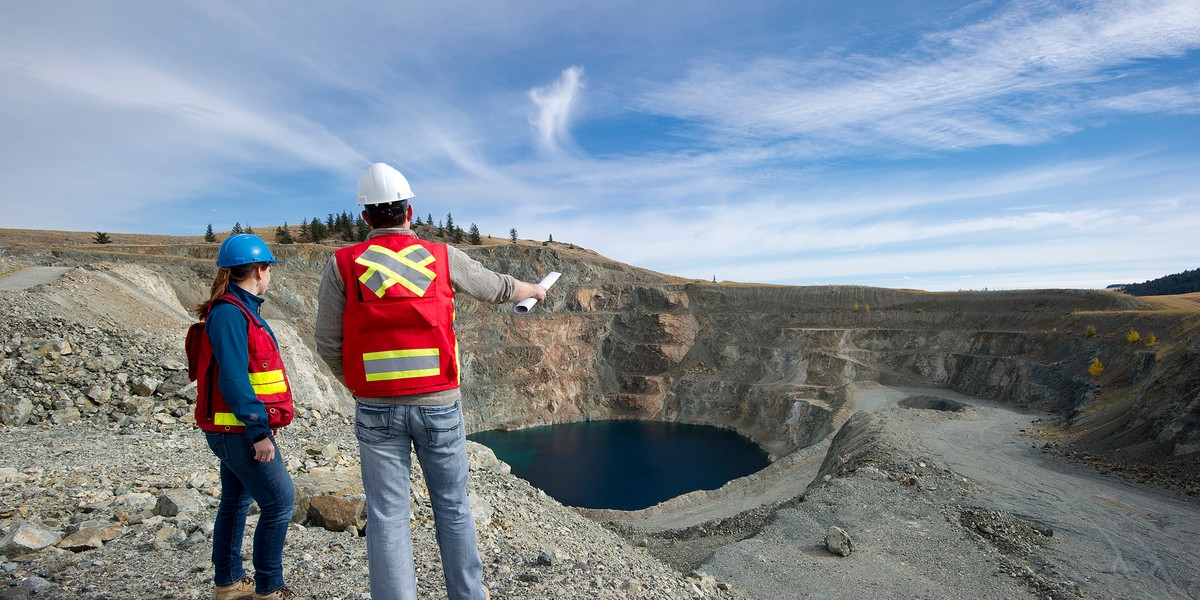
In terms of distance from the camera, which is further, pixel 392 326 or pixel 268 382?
pixel 268 382

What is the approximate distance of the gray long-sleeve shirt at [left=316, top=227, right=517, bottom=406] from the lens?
2.87 meters

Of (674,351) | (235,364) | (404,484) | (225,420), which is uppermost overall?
(235,364)

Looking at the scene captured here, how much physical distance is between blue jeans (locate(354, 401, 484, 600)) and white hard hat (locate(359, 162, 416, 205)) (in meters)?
1.07

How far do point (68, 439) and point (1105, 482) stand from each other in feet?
83.4

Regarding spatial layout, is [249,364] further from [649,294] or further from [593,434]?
[649,294]

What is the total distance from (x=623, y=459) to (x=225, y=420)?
37852 mm

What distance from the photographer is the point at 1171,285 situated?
77250mm

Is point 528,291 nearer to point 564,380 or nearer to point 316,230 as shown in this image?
point 564,380

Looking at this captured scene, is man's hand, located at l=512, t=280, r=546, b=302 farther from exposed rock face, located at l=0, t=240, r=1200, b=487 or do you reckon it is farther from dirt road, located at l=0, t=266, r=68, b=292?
dirt road, located at l=0, t=266, r=68, b=292

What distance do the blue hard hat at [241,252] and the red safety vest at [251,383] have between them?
0.25m

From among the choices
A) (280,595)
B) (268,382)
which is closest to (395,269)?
(268,382)

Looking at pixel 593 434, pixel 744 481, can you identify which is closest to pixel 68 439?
pixel 744 481

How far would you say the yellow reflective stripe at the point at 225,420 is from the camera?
338 centimetres

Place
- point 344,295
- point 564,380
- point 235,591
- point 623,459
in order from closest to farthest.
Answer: point 344,295
point 235,591
point 623,459
point 564,380
